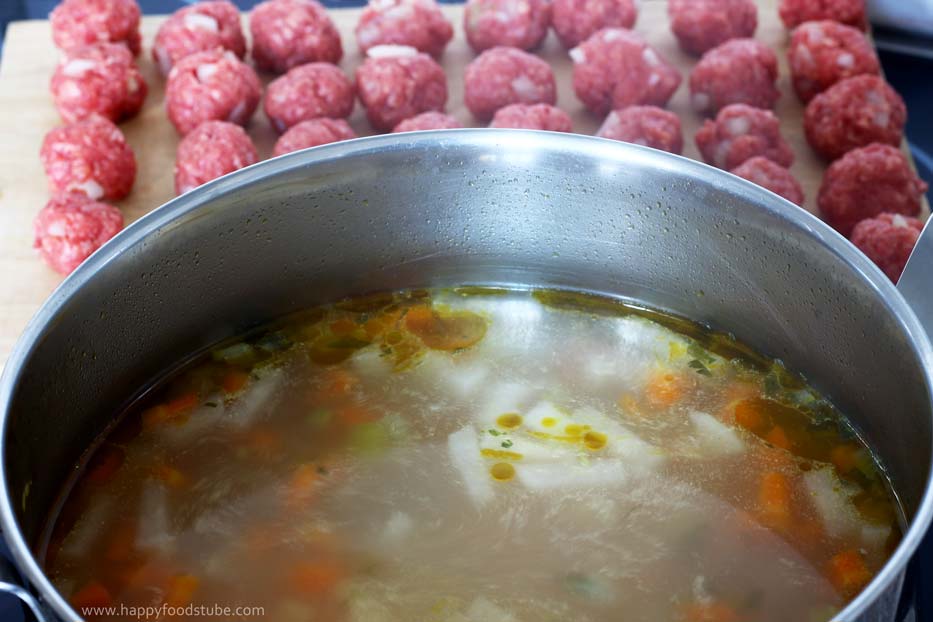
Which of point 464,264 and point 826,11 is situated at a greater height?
point 826,11

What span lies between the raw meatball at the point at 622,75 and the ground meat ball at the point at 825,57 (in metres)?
0.26

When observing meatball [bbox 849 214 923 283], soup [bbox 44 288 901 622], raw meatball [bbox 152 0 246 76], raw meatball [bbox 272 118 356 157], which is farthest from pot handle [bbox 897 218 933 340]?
raw meatball [bbox 152 0 246 76]

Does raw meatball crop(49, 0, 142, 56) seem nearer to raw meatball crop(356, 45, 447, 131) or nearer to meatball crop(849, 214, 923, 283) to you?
raw meatball crop(356, 45, 447, 131)

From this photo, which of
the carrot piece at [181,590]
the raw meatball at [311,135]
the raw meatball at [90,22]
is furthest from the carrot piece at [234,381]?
the raw meatball at [90,22]

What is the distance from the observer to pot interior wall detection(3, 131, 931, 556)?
4.52 feet

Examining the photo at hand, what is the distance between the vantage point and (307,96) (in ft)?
7.18

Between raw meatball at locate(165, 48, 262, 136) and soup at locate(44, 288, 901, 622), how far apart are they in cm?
67

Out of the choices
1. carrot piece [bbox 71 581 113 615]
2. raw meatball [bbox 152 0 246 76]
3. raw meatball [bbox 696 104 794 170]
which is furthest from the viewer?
raw meatball [bbox 152 0 246 76]

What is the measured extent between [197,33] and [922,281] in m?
1.57

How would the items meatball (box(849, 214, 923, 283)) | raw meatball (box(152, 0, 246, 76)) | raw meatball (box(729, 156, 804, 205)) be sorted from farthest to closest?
raw meatball (box(152, 0, 246, 76)) → raw meatball (box(729, 156, 804, 205)) → meatball (box(849, 214, 923, 283))

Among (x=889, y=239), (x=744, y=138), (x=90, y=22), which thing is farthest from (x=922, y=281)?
(x=90, y=22)

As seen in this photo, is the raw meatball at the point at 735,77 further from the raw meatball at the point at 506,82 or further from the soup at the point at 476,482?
the soup at the point at 476,482

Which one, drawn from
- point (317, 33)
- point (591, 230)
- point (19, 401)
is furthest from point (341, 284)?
point (317, 33)

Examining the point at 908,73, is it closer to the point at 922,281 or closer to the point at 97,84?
the point at 922,281
